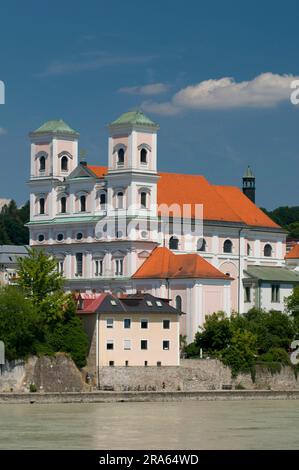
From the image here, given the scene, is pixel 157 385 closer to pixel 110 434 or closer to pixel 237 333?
pixel 237 333

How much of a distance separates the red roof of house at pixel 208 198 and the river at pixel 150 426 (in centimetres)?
2212

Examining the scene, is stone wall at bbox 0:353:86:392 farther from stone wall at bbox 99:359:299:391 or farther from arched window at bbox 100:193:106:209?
arched window at bbox 100:193:106:209


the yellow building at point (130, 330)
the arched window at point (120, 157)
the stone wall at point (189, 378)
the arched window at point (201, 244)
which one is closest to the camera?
the stone wall at point (189, 378)

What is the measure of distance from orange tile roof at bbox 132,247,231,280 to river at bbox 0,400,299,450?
14.5 metres

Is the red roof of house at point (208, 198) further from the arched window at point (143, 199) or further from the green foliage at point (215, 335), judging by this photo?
the green foliage at point (215, 335)

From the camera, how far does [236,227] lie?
325 ft

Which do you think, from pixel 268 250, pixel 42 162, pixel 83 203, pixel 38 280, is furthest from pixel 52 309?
pixel 268 250

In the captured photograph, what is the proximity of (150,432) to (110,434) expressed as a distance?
64.8 inches

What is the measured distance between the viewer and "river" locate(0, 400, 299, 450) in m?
56.2

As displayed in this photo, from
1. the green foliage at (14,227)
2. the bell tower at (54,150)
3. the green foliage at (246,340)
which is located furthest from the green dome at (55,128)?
the green foliage at (14,227)

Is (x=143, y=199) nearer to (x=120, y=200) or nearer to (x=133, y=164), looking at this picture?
(x=120, y=200)

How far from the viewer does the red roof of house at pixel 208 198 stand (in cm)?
9725

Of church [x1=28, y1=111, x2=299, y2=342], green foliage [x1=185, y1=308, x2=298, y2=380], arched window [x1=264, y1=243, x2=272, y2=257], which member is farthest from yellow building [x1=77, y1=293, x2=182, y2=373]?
arched window [x1=264, y1=243, x2=272, y2=257]

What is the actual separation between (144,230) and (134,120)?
582cm
